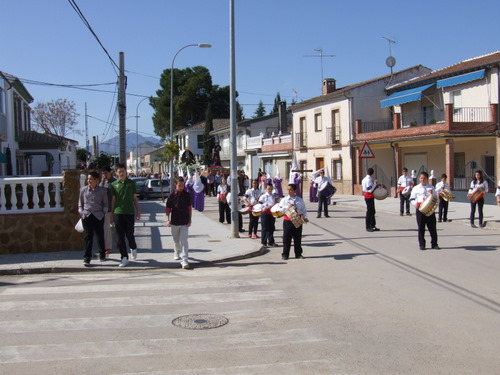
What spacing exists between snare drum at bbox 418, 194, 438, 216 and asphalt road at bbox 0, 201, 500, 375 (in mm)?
988

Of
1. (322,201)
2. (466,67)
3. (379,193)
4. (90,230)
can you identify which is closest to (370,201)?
(379,193)

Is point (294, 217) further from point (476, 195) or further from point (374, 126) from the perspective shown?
point (374, 126)

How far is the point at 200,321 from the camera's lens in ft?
20.3

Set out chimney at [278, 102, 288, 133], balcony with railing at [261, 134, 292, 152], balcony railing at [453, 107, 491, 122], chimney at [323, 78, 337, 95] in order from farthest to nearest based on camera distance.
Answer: chimney at [278, 102, 288, 133] < balcony with railing at [261, 134, 292, 152] < chimney at [323, 78, 337, 95] < balcony railing at [453, 107, 491, 122]

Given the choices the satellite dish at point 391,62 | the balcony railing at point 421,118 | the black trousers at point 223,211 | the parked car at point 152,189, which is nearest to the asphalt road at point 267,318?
the black trousers at point 223,211

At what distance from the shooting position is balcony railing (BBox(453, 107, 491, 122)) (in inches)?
973

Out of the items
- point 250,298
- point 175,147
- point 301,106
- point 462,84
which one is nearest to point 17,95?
point 175,147

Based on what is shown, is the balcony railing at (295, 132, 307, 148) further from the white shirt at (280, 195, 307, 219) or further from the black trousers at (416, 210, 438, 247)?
the white shirt at (280, 195, 307, 219)

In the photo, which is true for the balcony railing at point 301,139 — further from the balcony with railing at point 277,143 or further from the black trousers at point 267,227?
the black trousers at point 267,227

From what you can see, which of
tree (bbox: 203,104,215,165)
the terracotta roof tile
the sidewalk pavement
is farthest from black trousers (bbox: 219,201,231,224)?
tree (bbox: 203,104,215,165)

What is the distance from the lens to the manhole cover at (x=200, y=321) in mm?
5988

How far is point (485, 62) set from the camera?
2503 cm

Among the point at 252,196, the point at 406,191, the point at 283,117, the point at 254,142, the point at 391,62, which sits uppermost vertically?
the point at 391,62

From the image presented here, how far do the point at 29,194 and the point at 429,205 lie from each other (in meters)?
8.48
